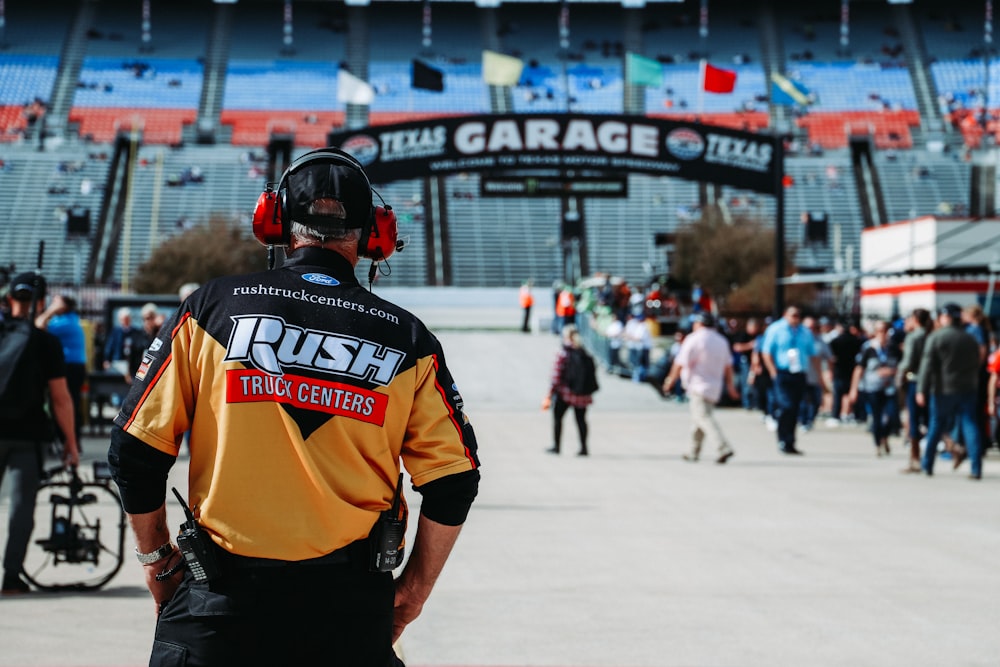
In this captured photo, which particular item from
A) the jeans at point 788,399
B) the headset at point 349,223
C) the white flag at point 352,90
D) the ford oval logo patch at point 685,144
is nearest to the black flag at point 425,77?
the white flag at point 352,90

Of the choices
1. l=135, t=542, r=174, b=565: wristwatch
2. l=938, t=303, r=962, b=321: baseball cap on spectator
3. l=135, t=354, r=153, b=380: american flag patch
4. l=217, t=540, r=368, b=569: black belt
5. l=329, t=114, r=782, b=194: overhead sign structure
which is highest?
l=329, t=114, r=782, b=194: overhead sign structure

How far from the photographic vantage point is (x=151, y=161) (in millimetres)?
57531

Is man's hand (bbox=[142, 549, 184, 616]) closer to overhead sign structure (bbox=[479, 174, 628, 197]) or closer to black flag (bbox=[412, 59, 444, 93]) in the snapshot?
overhead sign structure (bbox=[479, 174, 628, 197])

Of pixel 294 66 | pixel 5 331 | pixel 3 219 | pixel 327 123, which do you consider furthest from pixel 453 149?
pixel 294 66

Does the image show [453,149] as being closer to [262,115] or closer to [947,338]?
[947,338]

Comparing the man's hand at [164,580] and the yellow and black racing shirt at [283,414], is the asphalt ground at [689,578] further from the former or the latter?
the yellow and black racing shirt at [283,414]

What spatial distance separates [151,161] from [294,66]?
1122 centimetres

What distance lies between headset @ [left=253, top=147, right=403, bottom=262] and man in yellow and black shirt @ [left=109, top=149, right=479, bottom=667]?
7.5 inches

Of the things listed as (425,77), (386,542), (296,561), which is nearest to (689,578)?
(386,542)

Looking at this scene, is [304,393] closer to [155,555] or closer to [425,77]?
[155,555]

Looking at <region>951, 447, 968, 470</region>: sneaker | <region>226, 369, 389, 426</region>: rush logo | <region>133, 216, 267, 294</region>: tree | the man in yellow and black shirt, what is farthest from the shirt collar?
<region>133, 216, 267, 294</region>: tree

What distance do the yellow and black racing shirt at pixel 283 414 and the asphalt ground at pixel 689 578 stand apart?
3.03m

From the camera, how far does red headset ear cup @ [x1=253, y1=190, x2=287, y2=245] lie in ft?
10.6

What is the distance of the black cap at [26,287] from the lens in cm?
760
